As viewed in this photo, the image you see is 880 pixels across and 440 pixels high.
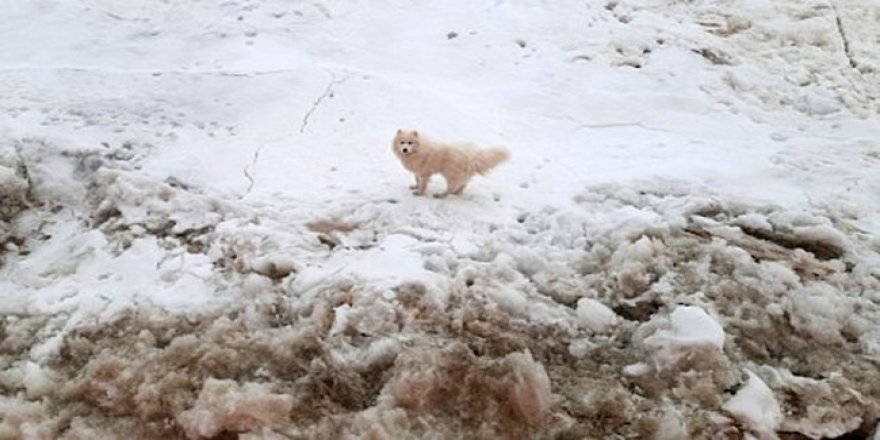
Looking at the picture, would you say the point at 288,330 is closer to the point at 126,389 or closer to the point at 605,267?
the point at 126,389

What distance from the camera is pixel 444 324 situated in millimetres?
3213

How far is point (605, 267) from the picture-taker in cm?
366

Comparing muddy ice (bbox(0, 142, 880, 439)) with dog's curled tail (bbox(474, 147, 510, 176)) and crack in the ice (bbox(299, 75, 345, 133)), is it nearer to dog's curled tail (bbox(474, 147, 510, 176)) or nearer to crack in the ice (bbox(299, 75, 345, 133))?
dog's curled tail (bbox(474, 147, 510, 176))

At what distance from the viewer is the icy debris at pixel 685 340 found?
120 inches

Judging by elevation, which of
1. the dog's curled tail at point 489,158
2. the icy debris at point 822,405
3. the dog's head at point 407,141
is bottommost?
the icy debris at point 822,405

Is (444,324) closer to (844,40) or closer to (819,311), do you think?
(819,311)

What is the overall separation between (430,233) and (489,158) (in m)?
0.66

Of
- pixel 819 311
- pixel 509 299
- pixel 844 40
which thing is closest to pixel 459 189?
pixel 509 299

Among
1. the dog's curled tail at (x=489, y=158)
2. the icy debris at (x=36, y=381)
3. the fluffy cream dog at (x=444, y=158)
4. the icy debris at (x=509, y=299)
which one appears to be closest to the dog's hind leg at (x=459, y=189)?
the fluffy cream dog at (x=444, y=158)

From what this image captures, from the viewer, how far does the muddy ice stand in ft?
9.13

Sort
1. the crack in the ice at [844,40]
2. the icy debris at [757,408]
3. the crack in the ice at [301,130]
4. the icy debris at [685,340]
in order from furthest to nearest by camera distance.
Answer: the crack in the ice at [844,40]
the crack in the ice at [301,130]
the icy debris at [685,340]
the icy debris at [757,408]

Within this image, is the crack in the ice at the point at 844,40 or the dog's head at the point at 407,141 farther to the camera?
the crack in the ice at the point at 844,40

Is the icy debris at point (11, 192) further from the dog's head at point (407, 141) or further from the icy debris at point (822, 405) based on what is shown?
the icy debris at point (822, 405)

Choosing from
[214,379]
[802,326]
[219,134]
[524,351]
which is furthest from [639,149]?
[214,379]
